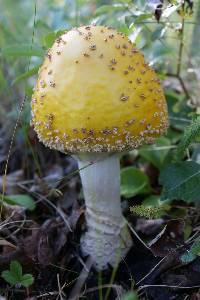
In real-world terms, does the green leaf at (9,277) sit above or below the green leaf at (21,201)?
above

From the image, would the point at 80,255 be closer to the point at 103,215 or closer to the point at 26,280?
the point at 103,215

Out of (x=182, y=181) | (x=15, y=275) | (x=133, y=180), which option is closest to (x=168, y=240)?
(x=182, y=181)

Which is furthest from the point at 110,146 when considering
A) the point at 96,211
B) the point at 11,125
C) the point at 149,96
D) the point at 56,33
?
the point at 11,125

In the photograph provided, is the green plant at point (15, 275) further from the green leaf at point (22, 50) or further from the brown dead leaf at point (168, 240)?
the green leaf at point (22, 50)

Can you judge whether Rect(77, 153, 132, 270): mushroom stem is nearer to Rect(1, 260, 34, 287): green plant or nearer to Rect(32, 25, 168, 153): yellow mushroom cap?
Rect(32, 25, 168, 153): yellow mushroom cap

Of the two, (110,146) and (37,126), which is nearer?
(110,146)

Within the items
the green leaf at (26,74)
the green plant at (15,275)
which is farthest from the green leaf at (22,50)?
the green plant at (15,275)

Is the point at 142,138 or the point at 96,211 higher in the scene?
the point at 142,138

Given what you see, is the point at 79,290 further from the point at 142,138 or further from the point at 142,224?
the point at 142,138
